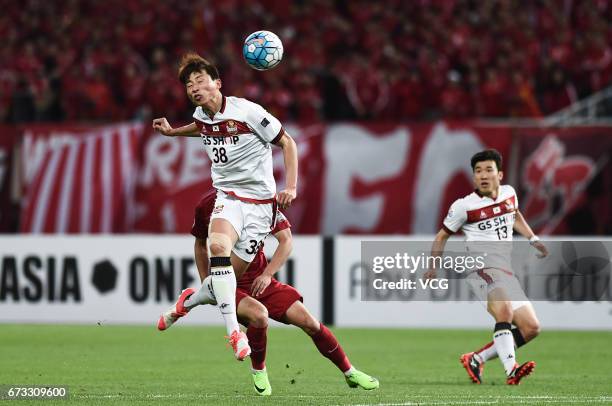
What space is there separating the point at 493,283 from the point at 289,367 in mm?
2177

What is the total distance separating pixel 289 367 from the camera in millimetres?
11195

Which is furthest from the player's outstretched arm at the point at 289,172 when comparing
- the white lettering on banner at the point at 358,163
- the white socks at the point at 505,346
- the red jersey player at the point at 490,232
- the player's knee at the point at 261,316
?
the white lettering on banner at the point at 358,163

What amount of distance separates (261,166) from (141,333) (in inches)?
289

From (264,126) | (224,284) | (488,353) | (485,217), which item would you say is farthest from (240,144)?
(488,353)

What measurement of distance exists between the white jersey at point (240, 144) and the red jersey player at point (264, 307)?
252 millimetres

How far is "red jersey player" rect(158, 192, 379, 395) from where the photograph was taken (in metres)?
8.48

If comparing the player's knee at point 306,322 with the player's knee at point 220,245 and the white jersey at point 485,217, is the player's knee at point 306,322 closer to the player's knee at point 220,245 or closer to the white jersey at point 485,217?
the player's knee at point 220,245

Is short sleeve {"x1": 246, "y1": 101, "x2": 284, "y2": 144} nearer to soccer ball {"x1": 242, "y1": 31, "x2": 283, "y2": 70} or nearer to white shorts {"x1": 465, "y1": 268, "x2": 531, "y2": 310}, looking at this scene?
soccer ball {"x1": 242, "y1": 31, "x2": 283, "y2": 70}

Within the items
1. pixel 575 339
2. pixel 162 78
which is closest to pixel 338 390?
pixel 575 339

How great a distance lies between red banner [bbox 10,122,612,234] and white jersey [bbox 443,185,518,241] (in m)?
7.04

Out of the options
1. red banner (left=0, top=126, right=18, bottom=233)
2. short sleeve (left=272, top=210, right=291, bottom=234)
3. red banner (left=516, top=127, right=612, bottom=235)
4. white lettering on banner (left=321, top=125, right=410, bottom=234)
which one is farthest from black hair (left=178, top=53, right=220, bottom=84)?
red banner (left=0, top=126, right=18, bottom=233)

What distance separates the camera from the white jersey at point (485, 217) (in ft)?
32.9

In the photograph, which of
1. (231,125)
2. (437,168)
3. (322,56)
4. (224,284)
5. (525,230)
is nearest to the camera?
(224,284)

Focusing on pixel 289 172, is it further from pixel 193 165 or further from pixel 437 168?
pixel 193 165
